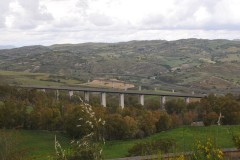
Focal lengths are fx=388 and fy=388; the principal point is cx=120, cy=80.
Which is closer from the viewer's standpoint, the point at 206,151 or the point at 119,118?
the point at 206,151

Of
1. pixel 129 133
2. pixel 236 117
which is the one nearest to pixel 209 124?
A: pixel 236 117

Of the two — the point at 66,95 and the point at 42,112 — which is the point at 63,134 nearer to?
the point at 42,112

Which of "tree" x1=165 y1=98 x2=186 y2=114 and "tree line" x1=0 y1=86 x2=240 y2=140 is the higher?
"tree line" x1=0 y1=86 x2=240 y2=140

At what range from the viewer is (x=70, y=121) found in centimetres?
7419

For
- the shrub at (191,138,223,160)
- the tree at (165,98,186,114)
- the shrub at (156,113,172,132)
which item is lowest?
the tree at (165,98,186,114)

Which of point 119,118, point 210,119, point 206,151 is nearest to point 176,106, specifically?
point 210,119

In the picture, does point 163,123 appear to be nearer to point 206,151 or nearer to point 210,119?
point 210,119

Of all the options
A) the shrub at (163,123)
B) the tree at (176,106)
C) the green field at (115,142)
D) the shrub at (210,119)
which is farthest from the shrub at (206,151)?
the tree at (176,106)

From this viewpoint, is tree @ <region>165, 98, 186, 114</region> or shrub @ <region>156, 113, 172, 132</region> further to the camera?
tree @ <region>165, 98, 186, 114</region>

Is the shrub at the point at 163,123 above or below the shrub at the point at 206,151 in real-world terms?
below

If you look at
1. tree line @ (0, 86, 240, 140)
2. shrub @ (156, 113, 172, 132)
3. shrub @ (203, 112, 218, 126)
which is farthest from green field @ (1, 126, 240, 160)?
shrub @ (156, 113, 172, 132)

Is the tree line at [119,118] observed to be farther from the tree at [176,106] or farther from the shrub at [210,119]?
the tree at [176,106]

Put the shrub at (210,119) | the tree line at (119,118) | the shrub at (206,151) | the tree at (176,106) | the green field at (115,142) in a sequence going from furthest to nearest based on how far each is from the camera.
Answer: the tree at (176,106) → the shrub at (210,119) → the tree line at (119,118) → the green field at (115,142) → the shrub at (206,151)

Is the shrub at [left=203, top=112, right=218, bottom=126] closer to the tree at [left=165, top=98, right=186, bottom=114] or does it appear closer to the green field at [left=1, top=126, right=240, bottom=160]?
the green field at [left=1, top=126, right=240, bottom=160]
